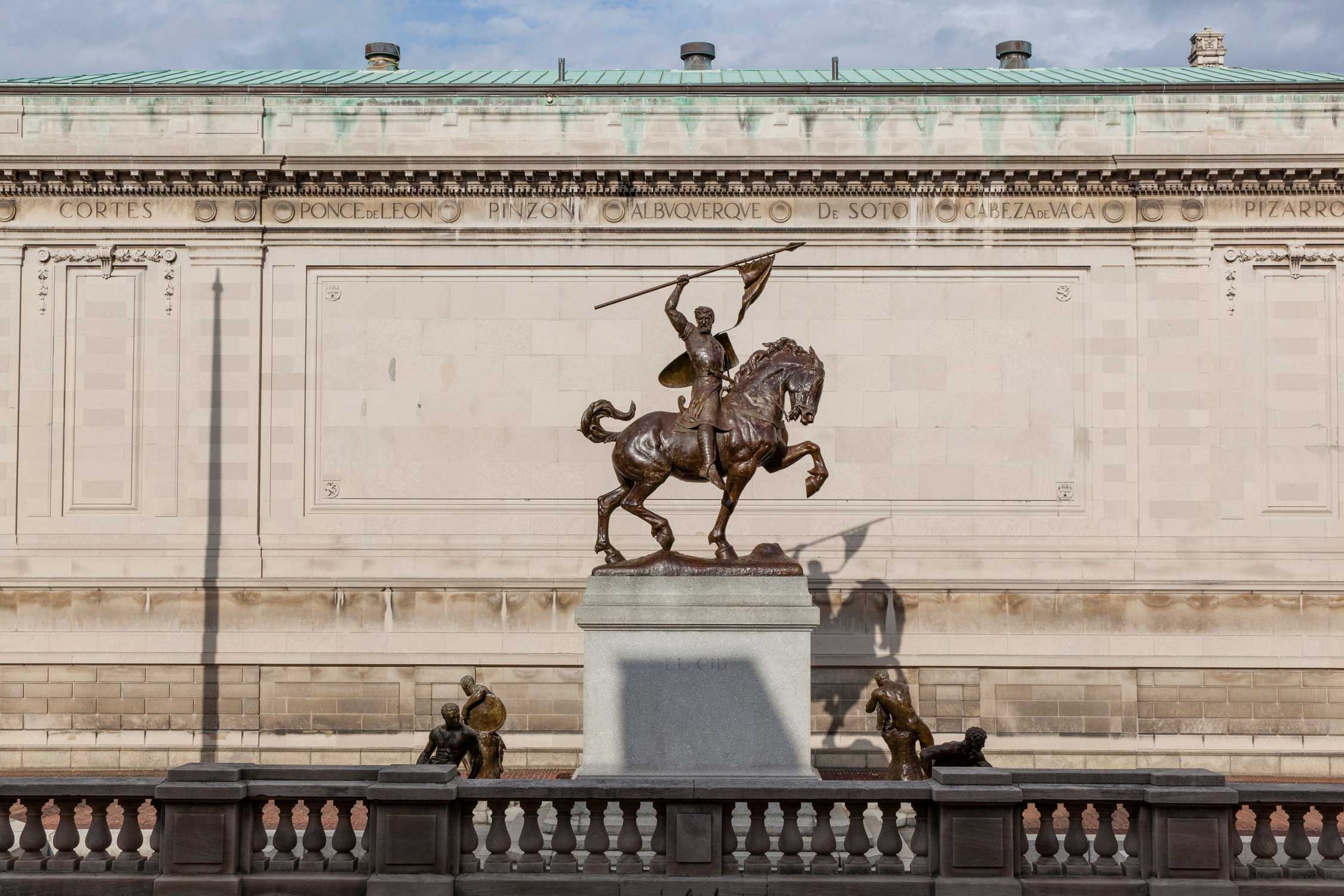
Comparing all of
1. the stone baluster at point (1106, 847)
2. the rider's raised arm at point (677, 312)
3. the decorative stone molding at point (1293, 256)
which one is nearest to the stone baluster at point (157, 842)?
the stone baluster at point (1106, 847)

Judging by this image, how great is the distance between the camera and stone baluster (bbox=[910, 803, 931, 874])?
12930 millimetres

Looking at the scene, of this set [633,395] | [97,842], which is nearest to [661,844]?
[97,842]

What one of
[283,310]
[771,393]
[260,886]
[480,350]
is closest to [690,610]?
[771,393]

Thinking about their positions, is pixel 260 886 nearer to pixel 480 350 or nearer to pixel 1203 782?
pixel 1203 782

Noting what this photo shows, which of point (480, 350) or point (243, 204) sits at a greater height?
point (243, 204)

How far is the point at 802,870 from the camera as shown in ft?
42.3

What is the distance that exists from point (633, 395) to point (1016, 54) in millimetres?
13559

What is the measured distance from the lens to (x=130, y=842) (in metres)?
12.9

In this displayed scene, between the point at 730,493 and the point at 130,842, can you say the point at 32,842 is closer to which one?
the point at 130,842

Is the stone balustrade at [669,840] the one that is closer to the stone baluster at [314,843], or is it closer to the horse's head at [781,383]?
the stone baluster at [314,843]

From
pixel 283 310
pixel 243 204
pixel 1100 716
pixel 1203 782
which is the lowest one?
pixel 1100 716

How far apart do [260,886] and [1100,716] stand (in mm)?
18145

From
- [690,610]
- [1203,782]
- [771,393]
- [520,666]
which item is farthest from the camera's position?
[520,666]

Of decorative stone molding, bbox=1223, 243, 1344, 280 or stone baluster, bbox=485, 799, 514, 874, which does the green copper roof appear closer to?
decorative stone molding, bbox=1223, 243, 1344, 280
